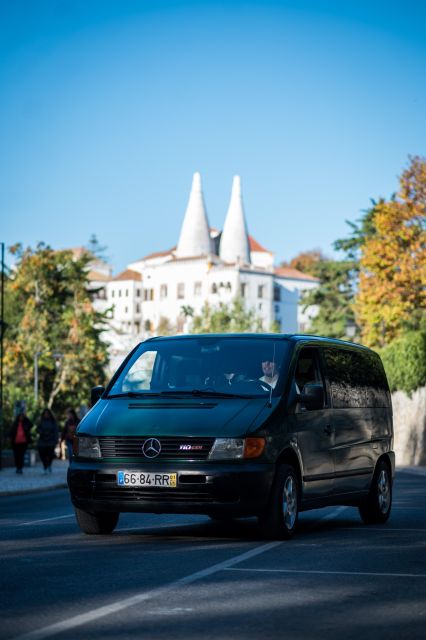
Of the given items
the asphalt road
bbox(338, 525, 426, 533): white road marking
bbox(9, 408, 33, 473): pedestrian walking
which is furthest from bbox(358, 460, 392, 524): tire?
bbox(9, 408, 33, 473): pedestrian walking

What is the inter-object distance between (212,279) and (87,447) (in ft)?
558

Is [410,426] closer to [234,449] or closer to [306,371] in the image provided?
[306,371]

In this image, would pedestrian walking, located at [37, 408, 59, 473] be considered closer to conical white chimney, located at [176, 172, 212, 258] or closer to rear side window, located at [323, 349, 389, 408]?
rear side window, located at [323, 349, 389, 408]

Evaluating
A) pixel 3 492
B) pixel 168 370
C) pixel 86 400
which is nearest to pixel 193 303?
pixel 86 400

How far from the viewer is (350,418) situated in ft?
48.6

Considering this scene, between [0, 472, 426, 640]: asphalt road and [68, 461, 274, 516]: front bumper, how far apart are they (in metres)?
0.35

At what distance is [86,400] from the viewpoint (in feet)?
266

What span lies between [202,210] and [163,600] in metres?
184

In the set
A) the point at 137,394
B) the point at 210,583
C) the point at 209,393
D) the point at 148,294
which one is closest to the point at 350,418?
the point at 209,393

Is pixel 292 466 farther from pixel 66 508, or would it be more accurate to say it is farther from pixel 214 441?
pixel 66 508

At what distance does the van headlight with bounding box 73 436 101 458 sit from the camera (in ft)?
40.9

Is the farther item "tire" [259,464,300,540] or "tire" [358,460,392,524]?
"tire" [358,460,392,524]

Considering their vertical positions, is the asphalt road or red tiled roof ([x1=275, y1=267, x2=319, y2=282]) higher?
red tiled roof ([x1=275, y1=267, x2=319, y2=282])

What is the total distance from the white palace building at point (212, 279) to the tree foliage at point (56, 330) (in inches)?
3737
